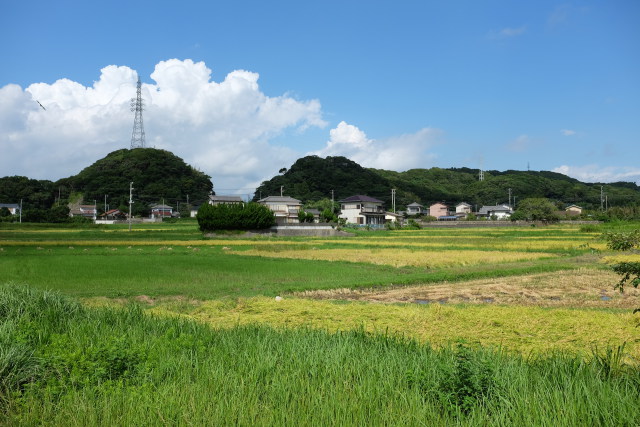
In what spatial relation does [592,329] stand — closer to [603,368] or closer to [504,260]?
[603,368]

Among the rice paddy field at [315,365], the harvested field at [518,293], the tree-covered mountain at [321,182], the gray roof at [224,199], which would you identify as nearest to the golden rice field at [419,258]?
the harvested field at [518,293]

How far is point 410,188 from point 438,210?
14.9 m

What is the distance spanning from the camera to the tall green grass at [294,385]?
3.48 meters

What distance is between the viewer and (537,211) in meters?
67.8

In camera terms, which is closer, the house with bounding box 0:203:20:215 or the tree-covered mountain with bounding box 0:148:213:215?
the house with bounding box 0:203:20:215

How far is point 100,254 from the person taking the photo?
25.8 m

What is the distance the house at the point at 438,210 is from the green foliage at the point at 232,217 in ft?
232

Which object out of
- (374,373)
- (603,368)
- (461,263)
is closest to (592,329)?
(603,368)

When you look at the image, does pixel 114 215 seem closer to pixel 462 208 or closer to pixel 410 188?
pixel 410 188

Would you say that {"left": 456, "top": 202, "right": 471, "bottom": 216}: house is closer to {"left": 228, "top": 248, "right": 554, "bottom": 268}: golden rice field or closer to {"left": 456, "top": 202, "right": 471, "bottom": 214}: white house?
{"left": 456, "top": 202, "right": 471, "bottom": 214}: white house

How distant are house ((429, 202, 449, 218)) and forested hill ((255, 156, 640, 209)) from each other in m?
6.30

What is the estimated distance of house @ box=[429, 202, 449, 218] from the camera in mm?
108375

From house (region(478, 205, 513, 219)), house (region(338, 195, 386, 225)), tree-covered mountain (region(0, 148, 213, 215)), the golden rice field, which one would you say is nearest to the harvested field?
the golden rice field

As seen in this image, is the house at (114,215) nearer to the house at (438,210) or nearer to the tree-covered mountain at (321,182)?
the tree-covered mountain at (321,182)
